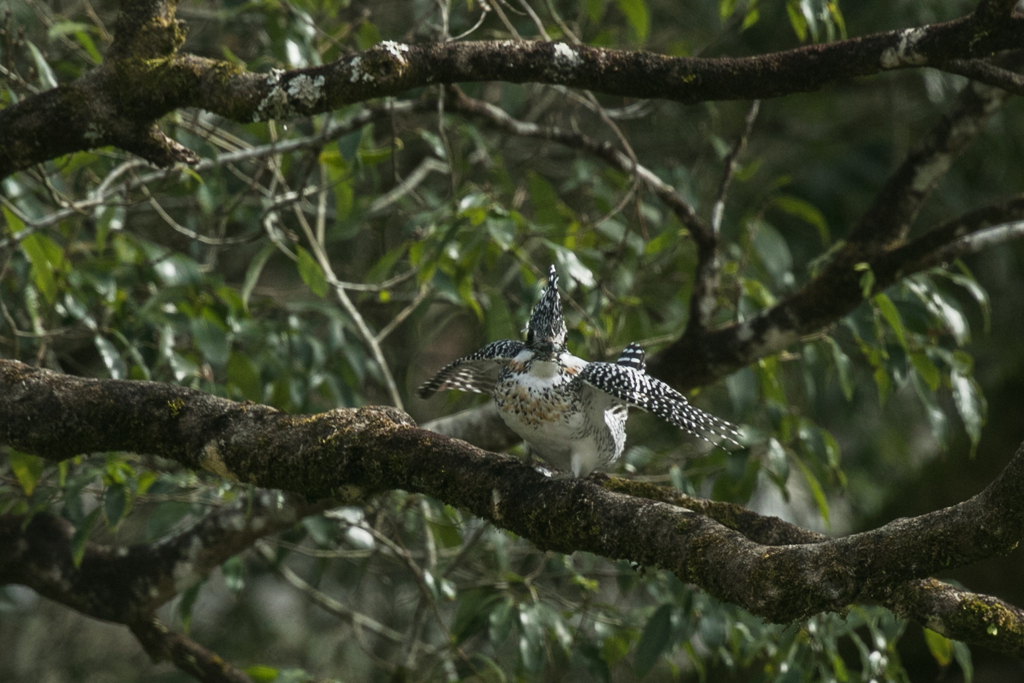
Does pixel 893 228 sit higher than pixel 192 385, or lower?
higher

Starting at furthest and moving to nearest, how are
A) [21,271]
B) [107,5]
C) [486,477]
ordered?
[107,5]
[21,271]
[486,477]

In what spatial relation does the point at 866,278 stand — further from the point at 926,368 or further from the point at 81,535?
the point at 81,535

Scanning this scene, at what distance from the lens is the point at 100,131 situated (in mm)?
2836

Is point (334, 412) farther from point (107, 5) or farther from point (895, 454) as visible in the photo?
point (895, 454)

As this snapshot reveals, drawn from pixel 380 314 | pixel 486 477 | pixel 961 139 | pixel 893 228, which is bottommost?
pixel 380 314

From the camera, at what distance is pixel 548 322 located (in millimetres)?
3299

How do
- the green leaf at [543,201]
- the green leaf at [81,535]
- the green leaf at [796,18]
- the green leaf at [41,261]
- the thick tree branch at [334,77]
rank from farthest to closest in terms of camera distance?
the green leaf at [543,201], the green leaf at [796,18], the green leaf at [81,535], the green leaf at [41,261], the thick tree branch at [334,77]

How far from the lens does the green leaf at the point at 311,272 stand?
3691 mm

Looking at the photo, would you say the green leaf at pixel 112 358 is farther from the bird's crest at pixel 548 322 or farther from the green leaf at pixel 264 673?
the bird's crest at pixel 548 322

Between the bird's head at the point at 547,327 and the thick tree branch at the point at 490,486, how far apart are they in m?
0.63

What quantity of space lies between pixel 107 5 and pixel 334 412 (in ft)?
13.5

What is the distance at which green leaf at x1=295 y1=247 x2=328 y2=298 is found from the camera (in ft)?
12.1

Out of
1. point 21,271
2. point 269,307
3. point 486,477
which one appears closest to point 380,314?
point 269,307

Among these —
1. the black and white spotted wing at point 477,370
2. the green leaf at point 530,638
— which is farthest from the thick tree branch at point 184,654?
the black and white spotted wing at point 477,370
